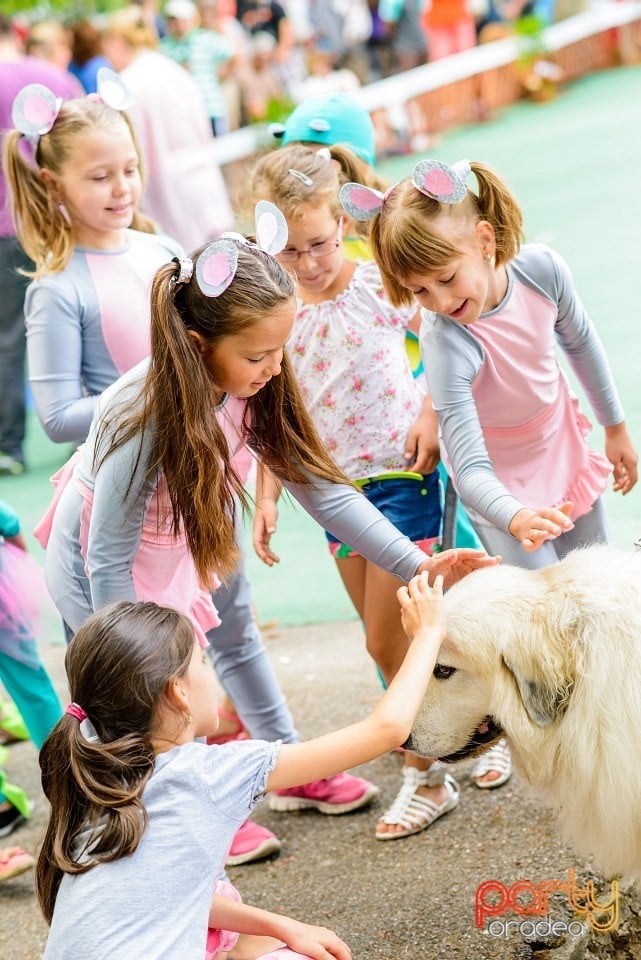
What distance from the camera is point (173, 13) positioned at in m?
11.1

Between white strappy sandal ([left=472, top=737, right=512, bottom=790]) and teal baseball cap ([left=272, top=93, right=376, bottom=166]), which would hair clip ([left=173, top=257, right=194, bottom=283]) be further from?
white strappy sandal ([left=472, top=737, right=512, bottom=790])

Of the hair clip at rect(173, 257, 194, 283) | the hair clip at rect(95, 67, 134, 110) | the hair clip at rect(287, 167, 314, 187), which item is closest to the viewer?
the hair clip at rect(173, 257, 194, 283)

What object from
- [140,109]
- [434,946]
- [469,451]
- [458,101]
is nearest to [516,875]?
[434,946]

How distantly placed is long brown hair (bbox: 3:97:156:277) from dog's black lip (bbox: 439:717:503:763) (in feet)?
5.77

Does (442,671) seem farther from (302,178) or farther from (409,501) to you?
(302,178)

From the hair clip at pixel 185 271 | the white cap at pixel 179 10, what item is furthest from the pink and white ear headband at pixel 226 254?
the white cap at pixel 179 10

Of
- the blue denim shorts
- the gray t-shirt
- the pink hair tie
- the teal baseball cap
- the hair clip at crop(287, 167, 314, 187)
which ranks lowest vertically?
the gray t-shirt

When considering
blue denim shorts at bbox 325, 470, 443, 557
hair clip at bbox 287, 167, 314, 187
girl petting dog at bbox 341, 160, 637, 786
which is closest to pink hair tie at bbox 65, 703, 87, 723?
girl petting dog at bbox 341, 160, 637, 786

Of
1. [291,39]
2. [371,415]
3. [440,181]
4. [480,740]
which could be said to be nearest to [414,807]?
[480,740]

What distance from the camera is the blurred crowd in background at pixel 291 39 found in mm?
11508

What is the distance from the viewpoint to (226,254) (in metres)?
2.34

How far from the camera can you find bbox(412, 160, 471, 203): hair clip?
8.71 feet

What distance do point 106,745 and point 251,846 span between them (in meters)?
1.26

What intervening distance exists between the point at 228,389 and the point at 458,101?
12.7 metres
